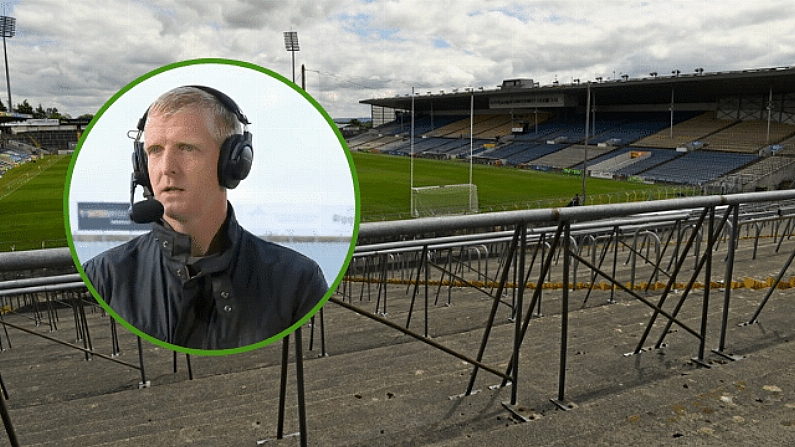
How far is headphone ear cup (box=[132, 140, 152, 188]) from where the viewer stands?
1.12m

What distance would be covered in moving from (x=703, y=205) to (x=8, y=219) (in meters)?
35.1

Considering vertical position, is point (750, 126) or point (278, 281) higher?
point (750, 126)

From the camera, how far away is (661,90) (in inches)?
2024

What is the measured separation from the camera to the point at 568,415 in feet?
8.73

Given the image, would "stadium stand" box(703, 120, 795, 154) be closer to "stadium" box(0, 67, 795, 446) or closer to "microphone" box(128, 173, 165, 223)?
"stadium" box(0, 67, 795, 446)

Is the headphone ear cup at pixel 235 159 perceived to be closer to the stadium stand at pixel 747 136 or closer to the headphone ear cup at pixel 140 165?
the headphone ear cup at pixel 140 165

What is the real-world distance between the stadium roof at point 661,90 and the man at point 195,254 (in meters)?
46.4

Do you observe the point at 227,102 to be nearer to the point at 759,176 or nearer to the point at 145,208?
the point at 145,208

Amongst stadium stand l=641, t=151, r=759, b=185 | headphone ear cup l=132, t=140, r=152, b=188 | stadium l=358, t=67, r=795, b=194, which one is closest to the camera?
headphone ear cup l=132, t=140, r=152, b=188

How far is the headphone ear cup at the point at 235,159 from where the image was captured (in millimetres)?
1160

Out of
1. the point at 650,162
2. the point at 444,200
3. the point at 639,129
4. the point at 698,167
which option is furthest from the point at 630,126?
the point at 444,200

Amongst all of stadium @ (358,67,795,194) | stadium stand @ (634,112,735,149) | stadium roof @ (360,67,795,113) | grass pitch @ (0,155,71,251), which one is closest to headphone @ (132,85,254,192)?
grass pitch @ (0,155,71,251)

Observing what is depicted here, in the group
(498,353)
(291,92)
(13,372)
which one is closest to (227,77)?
(291,92)

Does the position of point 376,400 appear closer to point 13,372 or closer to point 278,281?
point 278,281
